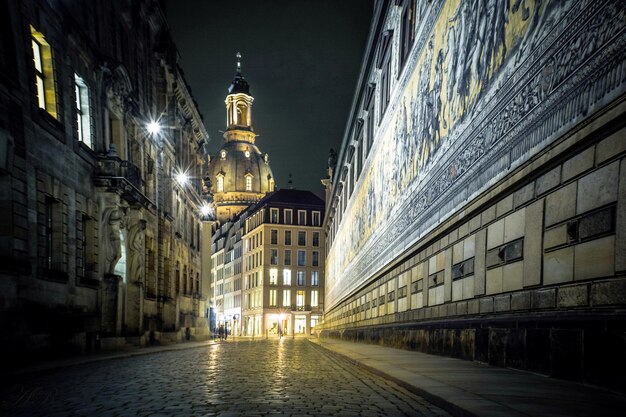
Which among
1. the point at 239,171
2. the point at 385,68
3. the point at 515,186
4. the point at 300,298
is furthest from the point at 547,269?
the point at 239,171

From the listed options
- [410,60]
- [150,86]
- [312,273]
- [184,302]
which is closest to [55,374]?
[410,60]

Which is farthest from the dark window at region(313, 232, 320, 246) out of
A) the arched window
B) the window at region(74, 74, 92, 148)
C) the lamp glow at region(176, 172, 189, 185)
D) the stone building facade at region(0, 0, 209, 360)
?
the window at region(74, 74, 92, 148)

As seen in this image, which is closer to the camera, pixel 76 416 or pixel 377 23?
pixel 76 416

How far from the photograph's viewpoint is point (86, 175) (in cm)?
2094

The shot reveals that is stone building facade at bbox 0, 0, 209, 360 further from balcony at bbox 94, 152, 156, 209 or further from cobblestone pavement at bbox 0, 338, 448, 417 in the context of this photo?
cobblestone pavement at bbox 0, 338, 448, 417

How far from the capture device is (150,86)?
32.9 m

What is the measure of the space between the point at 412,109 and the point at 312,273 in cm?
7851

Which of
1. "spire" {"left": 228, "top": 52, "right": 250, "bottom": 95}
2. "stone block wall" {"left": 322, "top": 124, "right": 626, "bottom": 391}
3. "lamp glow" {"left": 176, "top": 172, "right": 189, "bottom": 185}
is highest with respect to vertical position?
"spire" {"left": 228, "top": 52, "right": 250, "bottom": 95}

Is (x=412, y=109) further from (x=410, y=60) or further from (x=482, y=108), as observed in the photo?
(x=482, y=108)

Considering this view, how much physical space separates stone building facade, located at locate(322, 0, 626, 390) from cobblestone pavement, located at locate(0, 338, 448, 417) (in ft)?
6.83

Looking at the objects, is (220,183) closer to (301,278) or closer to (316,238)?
(316,238)

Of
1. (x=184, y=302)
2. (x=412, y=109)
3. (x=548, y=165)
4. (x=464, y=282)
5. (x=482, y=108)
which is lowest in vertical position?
(x=184, y=302)

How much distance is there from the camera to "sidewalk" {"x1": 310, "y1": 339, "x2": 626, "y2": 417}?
5.06 meters

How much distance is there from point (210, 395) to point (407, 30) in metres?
15.9
